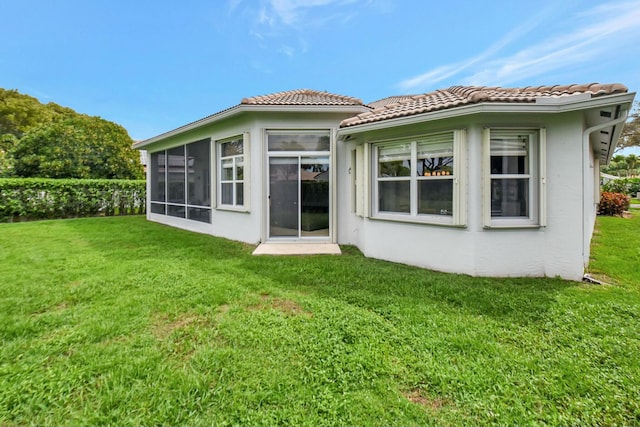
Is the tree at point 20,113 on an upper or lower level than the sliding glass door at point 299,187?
upper

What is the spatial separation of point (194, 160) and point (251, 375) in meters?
9.13

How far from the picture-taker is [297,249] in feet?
23.0

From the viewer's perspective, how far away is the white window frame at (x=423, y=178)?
5020mm

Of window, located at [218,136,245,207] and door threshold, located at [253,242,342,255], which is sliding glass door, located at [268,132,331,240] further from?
window, located at [218,136,245,207]

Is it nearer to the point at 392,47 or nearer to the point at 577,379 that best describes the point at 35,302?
the point at 577,379

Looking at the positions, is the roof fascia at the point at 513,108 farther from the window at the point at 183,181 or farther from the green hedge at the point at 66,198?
the green hedge at the point at 66,198

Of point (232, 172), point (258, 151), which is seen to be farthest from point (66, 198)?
point (258, 151)

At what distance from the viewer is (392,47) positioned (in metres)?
13.1

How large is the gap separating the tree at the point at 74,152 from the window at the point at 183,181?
8.96m

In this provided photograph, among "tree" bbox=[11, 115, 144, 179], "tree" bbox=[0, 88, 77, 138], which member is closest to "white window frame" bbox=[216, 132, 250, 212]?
"tree" bbox=[11, 115, 144, 179]

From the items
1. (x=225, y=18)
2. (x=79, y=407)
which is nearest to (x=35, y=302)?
(x=79, y=407)

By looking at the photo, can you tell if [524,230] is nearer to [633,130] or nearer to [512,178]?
[512,178]

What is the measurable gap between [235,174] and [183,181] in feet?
11.9

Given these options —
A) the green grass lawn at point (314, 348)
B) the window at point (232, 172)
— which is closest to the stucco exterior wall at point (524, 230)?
the green grass lawn at point (314, 348)
